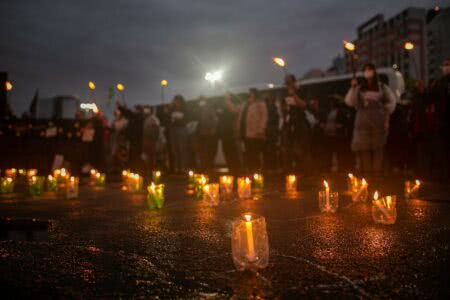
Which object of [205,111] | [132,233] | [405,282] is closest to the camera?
[405,282]

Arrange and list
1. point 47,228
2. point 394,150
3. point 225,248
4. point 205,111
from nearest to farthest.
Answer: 1. point 225,248
2. point 47,228
3. point 394,150
4. point 205,111

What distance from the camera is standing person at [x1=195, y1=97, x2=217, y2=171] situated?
1143 centimetres

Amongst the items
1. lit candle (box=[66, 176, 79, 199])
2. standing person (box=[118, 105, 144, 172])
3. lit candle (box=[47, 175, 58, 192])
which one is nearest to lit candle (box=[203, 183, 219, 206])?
lit candle (box=[66, 176, 79, 199])

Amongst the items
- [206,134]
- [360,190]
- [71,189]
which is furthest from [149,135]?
[360,190]

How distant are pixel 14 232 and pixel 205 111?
7861mm

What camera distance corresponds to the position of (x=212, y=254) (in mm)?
2746

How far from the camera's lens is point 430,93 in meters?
8.03

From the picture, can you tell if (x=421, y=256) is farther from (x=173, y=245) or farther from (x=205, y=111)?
(x=205, y=111)

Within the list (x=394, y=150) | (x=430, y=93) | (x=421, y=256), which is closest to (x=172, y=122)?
(x=394, y=150)

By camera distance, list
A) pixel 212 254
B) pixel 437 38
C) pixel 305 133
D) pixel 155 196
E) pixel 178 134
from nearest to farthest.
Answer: pixel 212 254 < pixel 155 196 < pixel 305 133 < pixel 178 134 < pixel 437 38

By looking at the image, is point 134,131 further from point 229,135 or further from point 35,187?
point 35,187

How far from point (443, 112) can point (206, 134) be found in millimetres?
5810

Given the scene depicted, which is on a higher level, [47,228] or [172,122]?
[172,122]

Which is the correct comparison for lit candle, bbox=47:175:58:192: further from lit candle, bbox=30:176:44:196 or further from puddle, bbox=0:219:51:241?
puddle, bbox=0:219:51:241
